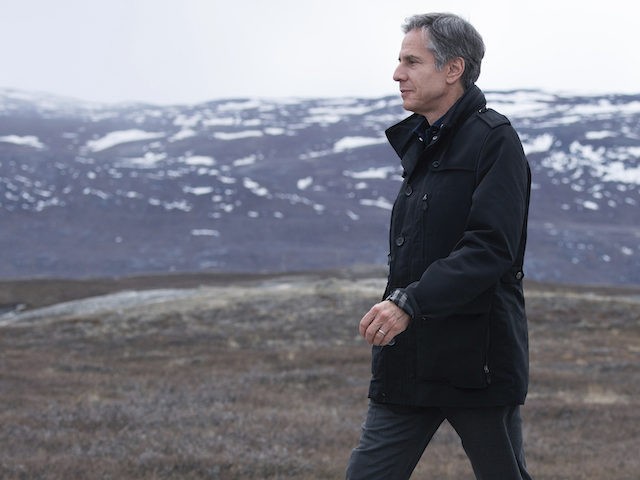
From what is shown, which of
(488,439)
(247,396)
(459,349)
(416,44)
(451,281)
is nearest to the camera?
(451,281)

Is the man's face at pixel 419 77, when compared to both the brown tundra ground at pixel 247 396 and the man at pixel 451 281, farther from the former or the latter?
the brown tundra ground at pixel 247 396

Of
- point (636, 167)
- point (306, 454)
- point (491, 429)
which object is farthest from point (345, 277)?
point (636, 167)

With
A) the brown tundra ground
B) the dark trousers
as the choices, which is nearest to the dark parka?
the dark trousers

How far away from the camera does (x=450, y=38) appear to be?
145 inches

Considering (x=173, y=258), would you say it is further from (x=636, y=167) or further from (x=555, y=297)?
(x=555, y=297)

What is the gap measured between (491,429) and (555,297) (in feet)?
120

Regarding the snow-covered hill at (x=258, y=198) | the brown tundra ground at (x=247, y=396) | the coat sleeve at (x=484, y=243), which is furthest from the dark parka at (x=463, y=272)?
the snow-covered hill at (x=258, y=198)

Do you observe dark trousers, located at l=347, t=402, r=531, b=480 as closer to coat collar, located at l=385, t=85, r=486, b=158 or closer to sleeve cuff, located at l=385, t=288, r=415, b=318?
sleeve cuff, located at l=385, t=288, r=415, b=318

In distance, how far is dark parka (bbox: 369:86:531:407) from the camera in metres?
3.34

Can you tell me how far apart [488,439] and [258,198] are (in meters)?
131

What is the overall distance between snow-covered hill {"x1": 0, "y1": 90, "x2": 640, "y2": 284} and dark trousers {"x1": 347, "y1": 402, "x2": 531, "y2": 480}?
10899cm

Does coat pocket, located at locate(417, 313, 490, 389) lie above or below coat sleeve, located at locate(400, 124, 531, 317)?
below

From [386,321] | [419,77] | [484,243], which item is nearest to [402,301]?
[386,321]

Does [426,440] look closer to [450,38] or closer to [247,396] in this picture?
[450,38]
